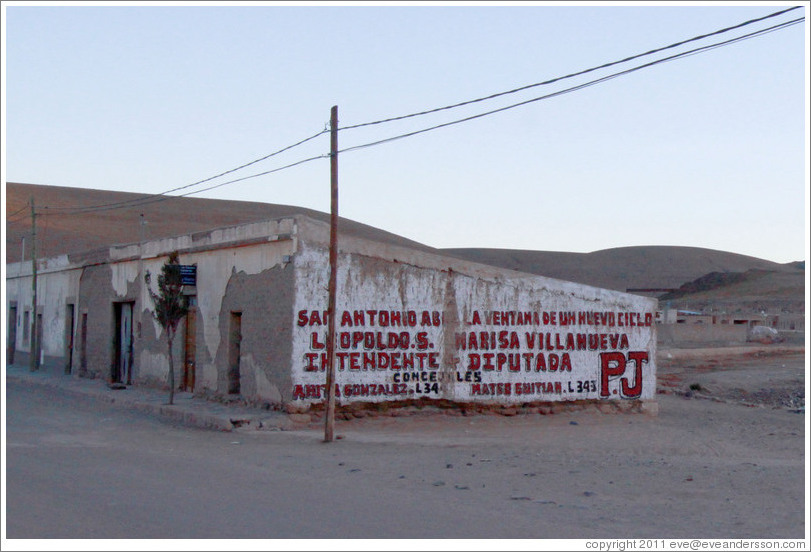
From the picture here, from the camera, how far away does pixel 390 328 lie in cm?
2044

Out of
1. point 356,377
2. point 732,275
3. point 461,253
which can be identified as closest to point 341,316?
point 356,377

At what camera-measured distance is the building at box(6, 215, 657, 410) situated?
64.3 ft

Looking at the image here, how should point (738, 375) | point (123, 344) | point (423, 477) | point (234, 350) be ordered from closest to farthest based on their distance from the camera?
point (423, 477)
point (234, 350)
point (123, 344)
point (738, 375)

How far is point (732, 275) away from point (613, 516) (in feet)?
378

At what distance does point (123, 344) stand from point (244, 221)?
68.6 m

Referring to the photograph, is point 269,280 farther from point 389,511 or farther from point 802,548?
point 802,548

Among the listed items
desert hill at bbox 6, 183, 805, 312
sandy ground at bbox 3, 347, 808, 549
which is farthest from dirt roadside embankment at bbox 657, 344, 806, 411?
desert hill at bbox 6, 183, 805, 312

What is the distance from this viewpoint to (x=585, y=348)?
2225 centimetres

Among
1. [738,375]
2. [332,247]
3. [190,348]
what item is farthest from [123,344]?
[738,375]

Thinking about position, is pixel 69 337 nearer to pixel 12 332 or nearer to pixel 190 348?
pixel 12 332

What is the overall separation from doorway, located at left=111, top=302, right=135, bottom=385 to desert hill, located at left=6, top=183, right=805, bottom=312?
36.6 metres

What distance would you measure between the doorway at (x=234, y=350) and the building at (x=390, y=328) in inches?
1.2

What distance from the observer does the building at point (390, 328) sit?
19.6m

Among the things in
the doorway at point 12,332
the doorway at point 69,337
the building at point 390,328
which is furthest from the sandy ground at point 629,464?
the doorway at point 12,332
